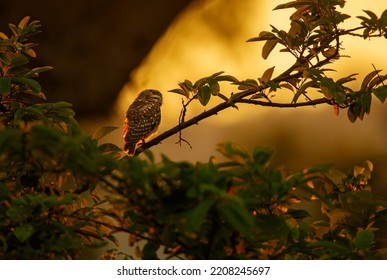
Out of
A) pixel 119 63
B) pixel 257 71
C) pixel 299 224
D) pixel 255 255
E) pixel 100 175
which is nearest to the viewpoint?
pixel 100 175

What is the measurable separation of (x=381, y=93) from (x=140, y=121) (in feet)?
8.28

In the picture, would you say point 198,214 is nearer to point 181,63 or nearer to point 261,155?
point 261,155

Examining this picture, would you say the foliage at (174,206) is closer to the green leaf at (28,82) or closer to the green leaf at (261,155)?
the green leaf at (261,155)

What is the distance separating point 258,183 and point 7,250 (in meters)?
0.66

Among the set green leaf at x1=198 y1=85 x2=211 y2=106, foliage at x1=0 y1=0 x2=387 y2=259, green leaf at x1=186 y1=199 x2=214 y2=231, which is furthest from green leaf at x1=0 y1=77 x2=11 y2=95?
green leaf at x1=186 y1=199 x2=214 y2=231

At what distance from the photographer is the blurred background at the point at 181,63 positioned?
5.02m

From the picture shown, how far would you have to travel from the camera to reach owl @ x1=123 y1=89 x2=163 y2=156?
512cm

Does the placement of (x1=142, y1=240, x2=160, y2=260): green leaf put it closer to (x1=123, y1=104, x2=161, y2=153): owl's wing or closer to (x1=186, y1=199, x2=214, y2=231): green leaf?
(x1=186, y1=199, x2=214, y2=231): green leaf

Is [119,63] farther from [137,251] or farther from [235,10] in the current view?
[137,251]

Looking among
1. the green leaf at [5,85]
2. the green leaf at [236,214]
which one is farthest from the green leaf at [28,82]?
the green leaf at [236,214]

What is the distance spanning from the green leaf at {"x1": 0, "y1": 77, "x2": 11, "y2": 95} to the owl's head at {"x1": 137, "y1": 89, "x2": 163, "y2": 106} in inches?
104

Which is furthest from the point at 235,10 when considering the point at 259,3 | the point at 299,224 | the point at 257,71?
the point at 299,224

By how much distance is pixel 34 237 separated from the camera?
198 centimetres

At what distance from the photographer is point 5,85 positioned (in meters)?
2.85
